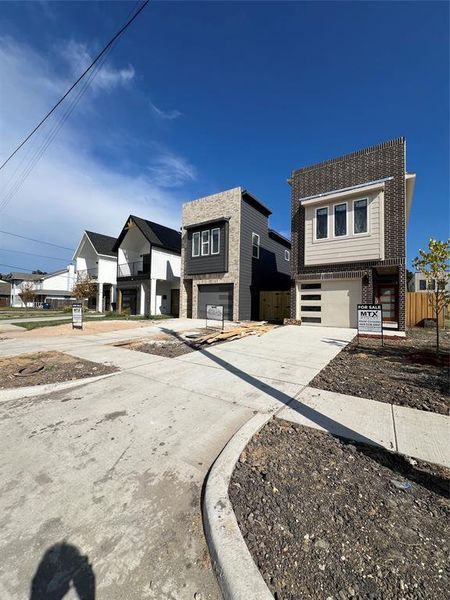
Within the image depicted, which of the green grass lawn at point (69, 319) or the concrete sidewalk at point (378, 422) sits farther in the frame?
the green grass lawn at point (69, 319)

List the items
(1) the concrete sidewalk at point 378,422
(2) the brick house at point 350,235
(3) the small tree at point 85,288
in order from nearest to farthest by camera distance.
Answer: (1) the concrete sidewalk at point 378,422, (2) the brick house at point 350,235, (3) the small tree at point 85,288

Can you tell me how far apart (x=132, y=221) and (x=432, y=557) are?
81.1ft

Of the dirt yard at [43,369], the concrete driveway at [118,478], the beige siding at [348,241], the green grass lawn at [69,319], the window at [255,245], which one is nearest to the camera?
the concrete driveway at [118,478]

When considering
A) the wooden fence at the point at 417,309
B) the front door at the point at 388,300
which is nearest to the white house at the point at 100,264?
the front door at the point at 388,300

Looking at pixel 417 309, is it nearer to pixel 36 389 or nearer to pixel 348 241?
pixel 348 241

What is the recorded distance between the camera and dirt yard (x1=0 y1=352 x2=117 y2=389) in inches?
211

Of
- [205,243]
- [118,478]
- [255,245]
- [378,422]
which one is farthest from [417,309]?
[118,478]

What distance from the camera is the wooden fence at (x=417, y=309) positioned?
14688 millimetres

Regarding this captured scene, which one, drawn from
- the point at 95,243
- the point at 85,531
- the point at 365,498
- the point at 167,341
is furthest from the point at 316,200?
the point at 95,243

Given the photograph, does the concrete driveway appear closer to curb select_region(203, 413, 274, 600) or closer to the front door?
curb select_region(203, 413, 274, 600)

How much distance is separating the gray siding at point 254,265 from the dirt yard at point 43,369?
429 inches

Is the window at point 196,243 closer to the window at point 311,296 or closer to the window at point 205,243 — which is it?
the window at point 205,243

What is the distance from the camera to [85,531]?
199 cm

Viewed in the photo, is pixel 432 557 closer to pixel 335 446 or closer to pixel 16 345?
pixel 335 446
